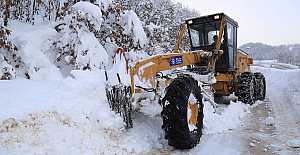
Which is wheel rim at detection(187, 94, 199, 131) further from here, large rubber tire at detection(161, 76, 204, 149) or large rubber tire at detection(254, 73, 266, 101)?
large rubber tire at detection(254, 73, 266, 101)

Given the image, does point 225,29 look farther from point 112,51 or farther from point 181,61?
point 112,51

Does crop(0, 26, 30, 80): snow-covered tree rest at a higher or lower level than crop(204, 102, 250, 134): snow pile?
higher

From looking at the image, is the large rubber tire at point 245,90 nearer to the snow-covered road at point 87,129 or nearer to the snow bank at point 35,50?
the snow-covered road at point 87,129

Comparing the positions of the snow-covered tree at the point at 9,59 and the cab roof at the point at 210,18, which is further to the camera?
the cab roof at the point at 210,18

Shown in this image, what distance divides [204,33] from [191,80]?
151 inches

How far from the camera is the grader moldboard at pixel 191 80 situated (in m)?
6.20

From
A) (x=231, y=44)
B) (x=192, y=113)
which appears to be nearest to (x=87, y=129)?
(x=192, y=113)

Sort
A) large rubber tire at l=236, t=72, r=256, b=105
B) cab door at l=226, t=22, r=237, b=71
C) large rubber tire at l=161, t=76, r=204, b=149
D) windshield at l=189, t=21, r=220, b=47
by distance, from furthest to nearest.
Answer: large rubber tire at l=236, t=72, r=256, b=105, cab door at l=226, t=22, r=237, b=71, windshield at l=189, t=21, r=220, b=47, large rubber tire at l=161, t=76, r=204, b=149

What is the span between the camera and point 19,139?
500 centimetres

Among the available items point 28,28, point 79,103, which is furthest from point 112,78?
point 28,28

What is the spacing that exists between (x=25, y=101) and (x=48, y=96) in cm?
54

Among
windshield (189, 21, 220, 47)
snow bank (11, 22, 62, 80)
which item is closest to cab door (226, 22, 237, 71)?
windshield (189, 21, 220, 47)

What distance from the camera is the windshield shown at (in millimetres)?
10141

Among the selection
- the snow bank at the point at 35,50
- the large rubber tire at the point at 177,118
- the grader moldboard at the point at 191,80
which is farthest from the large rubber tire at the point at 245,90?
the snow bank at the point at 35,50
